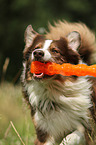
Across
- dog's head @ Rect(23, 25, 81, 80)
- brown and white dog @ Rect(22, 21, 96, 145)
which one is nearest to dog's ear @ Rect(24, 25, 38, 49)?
dog's head @ Rect(23, 25, 81, 80)

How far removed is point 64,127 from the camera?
4125 millimetres

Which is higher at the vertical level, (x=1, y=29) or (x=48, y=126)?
(x=1, y=29)

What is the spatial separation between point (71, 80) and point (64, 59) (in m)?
0.34

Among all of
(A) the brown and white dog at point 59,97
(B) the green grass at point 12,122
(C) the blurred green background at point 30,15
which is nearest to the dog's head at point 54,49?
(A) the brown and white dog at point 59,97

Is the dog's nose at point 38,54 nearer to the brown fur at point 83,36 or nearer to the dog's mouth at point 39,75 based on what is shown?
the dog's mouth at point 39,75

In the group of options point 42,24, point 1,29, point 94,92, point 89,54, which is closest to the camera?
point 94,92

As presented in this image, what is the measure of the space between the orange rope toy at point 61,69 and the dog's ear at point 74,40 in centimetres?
47

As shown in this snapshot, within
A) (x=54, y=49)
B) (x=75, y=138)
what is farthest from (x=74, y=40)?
(x=75, y=138)

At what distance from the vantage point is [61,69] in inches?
157

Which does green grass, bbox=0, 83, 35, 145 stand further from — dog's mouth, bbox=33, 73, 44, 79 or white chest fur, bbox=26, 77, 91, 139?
dog's mouth, bbox=33, 73, 44, 79

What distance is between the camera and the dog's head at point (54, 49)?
12.9 ft

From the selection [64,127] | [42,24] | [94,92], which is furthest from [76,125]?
[42,24]

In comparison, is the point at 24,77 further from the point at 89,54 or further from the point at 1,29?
the point at 1,29

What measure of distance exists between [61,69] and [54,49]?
35 cm
